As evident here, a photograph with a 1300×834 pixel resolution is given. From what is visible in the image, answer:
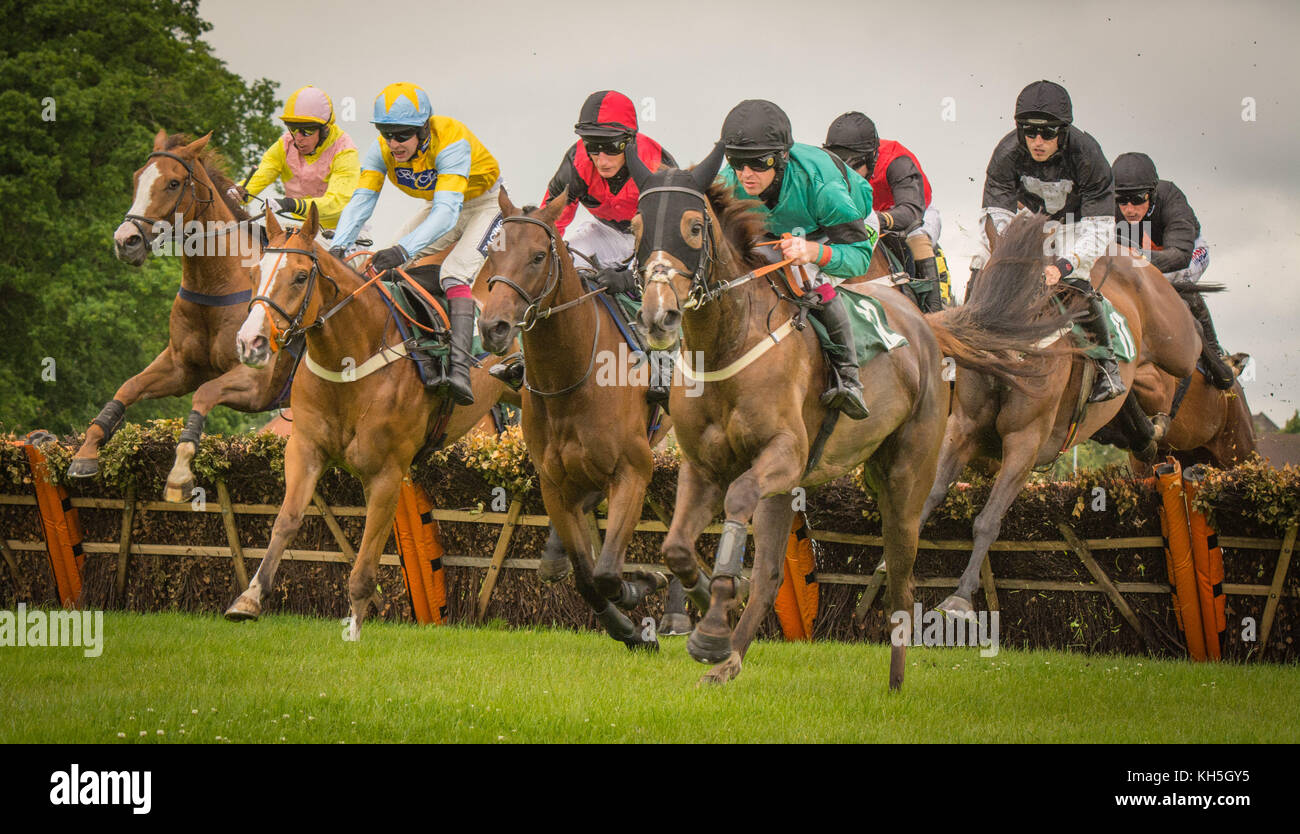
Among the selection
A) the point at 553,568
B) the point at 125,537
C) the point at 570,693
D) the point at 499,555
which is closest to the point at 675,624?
the point at 553,568

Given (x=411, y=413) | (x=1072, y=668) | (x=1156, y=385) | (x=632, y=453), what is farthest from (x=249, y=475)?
(x=1156, y=385)

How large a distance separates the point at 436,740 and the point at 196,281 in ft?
18.6

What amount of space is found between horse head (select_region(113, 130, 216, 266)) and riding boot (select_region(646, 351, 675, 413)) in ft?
12.5

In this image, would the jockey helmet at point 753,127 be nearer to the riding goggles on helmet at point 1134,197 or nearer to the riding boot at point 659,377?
the riding boot at point 659,377

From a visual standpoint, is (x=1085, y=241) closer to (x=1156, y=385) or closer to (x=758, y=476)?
(x=1156, y=385)

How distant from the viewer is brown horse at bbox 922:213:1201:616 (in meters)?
8.91

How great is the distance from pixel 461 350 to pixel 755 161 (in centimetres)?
300

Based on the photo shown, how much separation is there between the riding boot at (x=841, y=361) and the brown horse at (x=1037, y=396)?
75.1 inches

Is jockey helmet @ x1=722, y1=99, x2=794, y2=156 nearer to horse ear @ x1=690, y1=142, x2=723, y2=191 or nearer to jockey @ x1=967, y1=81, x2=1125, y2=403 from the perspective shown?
horse ear @ x1=690, y1=142, x2=723, y2=191

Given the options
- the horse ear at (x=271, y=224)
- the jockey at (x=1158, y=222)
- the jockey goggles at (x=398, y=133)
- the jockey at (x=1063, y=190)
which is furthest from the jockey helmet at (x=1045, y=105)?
the horse ear at (x=271, y=224)

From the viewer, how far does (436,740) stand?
5.69 meters

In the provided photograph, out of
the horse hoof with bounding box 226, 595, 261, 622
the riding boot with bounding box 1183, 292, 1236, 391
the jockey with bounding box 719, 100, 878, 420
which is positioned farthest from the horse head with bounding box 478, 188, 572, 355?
the riding boot with bounding box 1183, 292, 1236, 391

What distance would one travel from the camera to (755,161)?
7.04 metres

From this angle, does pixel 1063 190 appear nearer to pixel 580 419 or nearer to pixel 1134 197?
pixel 1134 197
